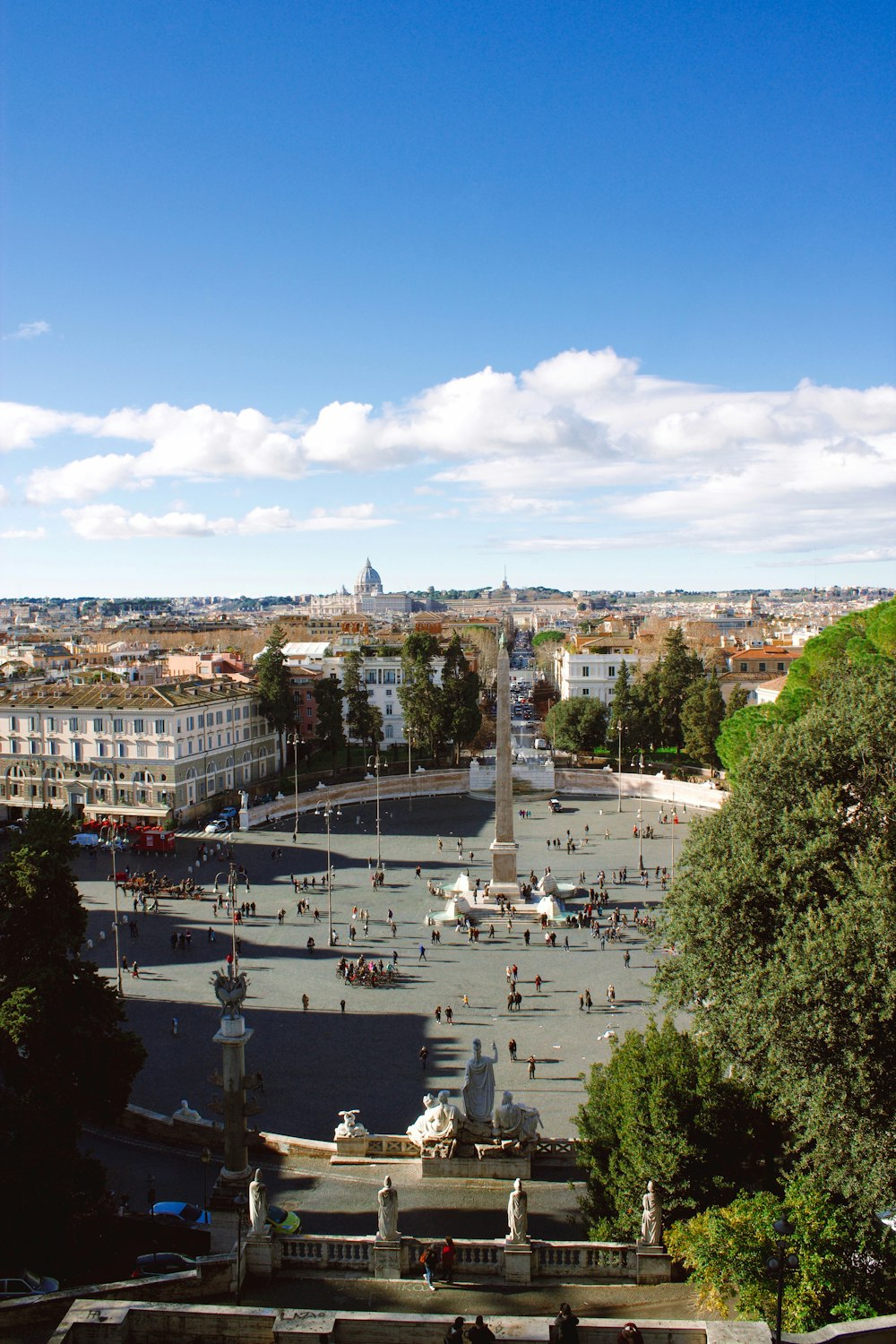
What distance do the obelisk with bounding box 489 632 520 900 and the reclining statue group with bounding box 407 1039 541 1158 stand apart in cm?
2021

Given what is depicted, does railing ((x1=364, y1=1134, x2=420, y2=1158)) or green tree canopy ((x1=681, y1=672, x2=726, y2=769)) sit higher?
green tree canopy ((x1=681, y1=672, x2=726, y2=769))

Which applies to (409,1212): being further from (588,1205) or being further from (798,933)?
(798,933)

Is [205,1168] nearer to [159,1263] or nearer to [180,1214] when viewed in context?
[180,1214]

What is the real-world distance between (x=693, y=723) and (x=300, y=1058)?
3764 centimetres

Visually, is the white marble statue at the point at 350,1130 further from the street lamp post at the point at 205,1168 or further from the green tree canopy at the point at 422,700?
the green tree canopy at the point at 422,700

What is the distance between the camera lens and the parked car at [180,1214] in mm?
15453

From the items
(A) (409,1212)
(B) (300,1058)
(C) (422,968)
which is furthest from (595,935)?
(A) (409,1212)

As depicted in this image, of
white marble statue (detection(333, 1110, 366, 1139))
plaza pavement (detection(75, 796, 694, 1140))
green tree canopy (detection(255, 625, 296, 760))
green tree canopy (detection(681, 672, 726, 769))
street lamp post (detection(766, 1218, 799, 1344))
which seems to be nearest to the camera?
street lamp post (detection(766, 1218, 799, 1344))

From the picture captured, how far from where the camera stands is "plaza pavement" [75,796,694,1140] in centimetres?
2106

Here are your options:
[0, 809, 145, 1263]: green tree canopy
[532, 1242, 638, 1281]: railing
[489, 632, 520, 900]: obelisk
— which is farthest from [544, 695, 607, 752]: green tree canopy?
[532, 1242, 638, 1281]: railing

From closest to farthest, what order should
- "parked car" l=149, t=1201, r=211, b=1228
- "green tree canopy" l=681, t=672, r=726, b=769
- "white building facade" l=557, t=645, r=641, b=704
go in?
"parked car" l=149, t=1201, r=211, b=1228, "green tree canopy" l=681, t=672, r=726, b=769, "white building facade" l=557, t=645, r=641, b=704

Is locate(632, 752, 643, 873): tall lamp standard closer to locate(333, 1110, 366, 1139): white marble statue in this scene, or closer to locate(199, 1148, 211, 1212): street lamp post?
locate(333, 1110, 366, 1139): white marble statue

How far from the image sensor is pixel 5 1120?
13086 mm

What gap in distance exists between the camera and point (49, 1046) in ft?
49.5
